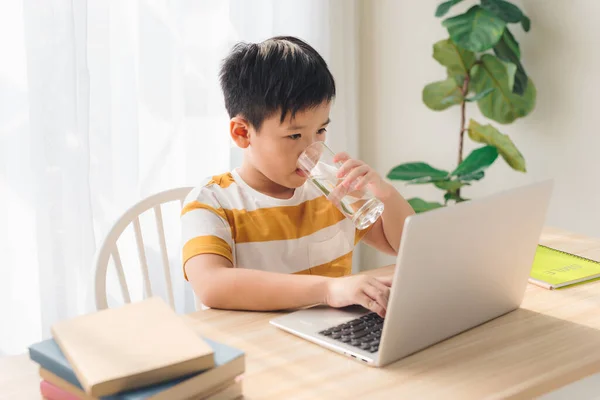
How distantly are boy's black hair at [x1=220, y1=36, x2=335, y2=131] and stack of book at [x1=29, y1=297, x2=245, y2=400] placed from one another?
569mm

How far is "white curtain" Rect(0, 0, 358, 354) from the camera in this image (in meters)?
2.02

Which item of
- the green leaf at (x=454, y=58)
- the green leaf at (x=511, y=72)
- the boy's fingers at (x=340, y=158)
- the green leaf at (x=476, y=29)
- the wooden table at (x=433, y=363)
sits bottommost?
the wooden table at (x=433, y=363)

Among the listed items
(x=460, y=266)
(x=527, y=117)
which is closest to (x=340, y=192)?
(x=460, y=266)

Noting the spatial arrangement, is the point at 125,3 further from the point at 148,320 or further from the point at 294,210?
the point at 148,320

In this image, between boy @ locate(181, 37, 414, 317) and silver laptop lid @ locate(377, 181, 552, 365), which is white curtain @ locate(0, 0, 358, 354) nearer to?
boy @ locate(181, 37, 414, 317)

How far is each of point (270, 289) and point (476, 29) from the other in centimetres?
139

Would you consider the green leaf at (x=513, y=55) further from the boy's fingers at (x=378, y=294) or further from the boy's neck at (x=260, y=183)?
the boy's fingers at (x=378, y=294)

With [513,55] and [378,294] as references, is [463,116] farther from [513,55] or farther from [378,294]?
[378,294]

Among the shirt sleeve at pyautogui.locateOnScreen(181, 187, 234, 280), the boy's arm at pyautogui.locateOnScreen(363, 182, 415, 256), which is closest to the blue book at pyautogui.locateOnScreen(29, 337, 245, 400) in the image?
the shirt sleeve at pyautogui.locateOnScreen(181, 187, 234, 280)

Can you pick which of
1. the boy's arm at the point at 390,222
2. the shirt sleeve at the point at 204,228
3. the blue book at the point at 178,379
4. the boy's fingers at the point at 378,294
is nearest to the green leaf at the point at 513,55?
the boy's arm at the point at 390,222

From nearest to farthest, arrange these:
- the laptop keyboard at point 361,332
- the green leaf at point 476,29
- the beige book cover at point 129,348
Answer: the beige book cover at point 129,348
the laptop keyboard at point 361,332
the green leaf at point 476,29

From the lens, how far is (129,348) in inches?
33.8

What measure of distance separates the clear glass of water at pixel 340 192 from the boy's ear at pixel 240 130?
8.3 inches

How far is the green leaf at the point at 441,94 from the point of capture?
2.46 metres
